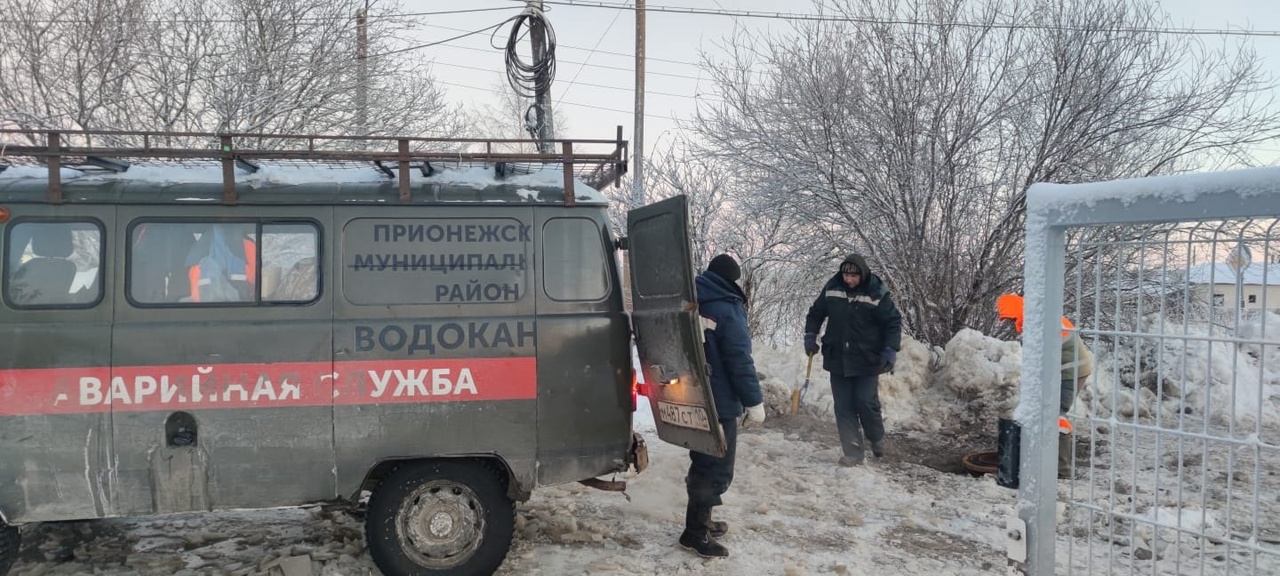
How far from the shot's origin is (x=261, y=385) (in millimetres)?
3896

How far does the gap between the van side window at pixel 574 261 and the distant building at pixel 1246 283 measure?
2.67 meters

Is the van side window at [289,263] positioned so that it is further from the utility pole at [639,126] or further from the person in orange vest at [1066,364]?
the utility pole at [639,126]

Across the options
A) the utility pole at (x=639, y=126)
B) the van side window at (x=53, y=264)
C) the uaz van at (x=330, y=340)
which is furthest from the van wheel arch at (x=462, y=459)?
the utility pole at (x=639, y=126)

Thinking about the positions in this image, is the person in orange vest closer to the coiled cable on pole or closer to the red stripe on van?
the red stripe on van

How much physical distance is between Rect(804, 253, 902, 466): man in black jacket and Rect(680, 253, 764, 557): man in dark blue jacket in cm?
208

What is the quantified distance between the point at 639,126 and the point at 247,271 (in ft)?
37.1

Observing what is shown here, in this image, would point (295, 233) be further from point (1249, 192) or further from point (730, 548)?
point (1249, 192)

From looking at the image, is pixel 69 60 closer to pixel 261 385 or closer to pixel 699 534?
pixel 261 385

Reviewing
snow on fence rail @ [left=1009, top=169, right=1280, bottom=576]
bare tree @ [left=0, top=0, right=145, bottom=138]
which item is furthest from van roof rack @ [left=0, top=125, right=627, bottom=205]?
bare tree @ [left=0, top=0, right=145, bottom=138]

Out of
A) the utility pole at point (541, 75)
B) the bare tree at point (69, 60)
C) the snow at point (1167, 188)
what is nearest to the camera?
the snow at point (1167, 188)

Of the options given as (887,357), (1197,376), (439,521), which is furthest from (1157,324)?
(1197,376)

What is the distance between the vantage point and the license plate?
4148mm

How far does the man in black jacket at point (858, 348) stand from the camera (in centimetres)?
649

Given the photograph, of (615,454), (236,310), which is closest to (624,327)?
(615,454)
